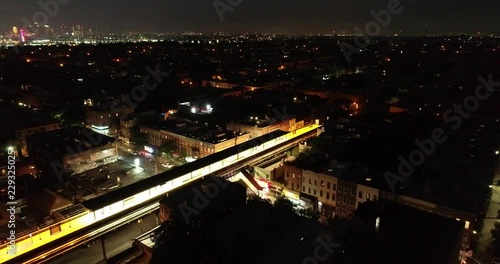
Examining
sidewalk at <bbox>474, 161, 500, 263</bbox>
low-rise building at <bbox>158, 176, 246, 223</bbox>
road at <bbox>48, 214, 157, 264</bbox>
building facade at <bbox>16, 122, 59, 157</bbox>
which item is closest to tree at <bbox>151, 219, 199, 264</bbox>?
low-rise building at <bbox>158, 176, 246, 223</bbox>

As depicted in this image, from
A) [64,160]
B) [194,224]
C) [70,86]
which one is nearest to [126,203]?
[194,224]

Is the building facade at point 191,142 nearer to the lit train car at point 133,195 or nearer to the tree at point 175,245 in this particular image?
the lit train car at point 133,195

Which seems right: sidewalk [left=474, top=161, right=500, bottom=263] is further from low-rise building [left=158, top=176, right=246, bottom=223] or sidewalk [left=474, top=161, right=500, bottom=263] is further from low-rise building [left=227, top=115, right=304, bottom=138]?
low-rise building [left=227, top=115, right=304, bottom=138]

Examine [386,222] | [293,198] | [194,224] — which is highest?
[194,224]

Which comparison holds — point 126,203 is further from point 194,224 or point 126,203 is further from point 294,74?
point 294,74

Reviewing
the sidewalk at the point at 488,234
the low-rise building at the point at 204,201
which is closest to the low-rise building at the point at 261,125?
the low-rise building at the point at 204,201

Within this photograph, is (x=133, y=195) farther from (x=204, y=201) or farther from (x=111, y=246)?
(x=204, y=201)

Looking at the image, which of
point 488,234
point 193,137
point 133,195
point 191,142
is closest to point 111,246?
point 133,195
